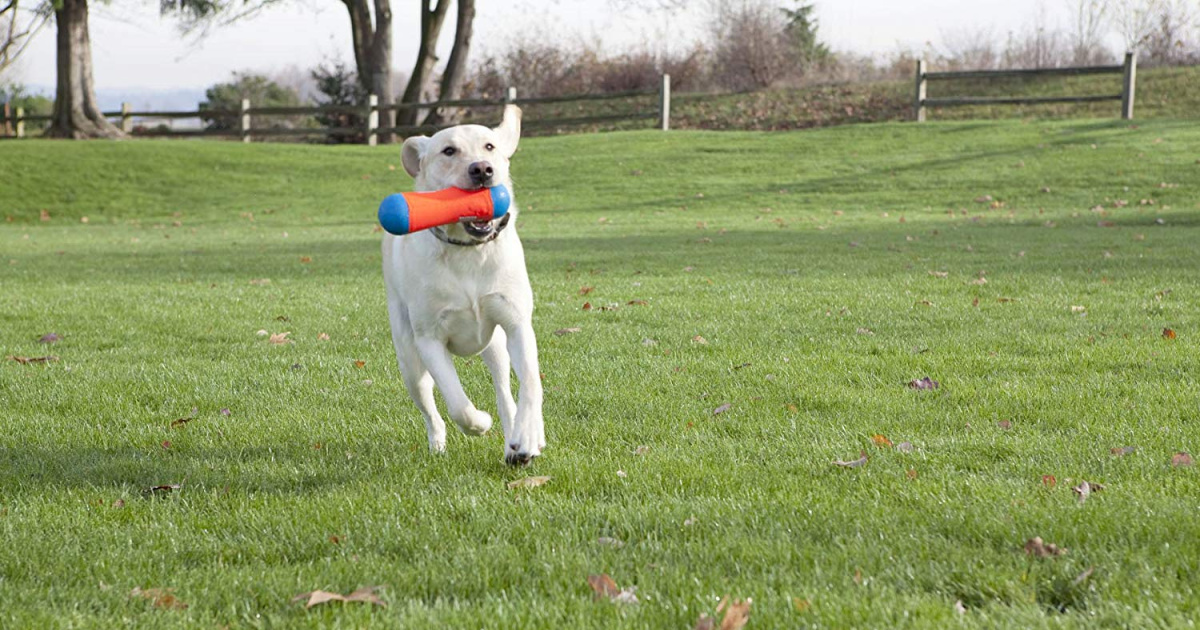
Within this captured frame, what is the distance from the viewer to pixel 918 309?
31.7 ft

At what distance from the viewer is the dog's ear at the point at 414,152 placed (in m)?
5.39

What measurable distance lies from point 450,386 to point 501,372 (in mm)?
550

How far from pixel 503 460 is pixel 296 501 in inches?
39.8

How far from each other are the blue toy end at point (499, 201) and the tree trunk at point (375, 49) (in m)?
35.4

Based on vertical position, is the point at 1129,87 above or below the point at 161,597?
above

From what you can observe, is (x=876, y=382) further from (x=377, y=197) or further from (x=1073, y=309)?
(x=377, y=197)

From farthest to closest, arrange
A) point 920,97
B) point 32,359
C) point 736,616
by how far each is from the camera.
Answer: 1. point 920,97
2. point 32,359
3. point 736,616

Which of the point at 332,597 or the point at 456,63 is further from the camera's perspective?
the point at 456,63

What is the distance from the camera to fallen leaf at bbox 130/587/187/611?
3.51m

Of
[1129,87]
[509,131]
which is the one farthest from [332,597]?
[1129,87]

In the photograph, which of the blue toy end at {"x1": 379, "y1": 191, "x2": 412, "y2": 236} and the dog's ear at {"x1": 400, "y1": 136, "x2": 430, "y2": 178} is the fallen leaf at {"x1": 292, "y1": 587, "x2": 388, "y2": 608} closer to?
the blue toy end at {"x1": 379, "y1": 191, "x2": 412, "y2": 236}

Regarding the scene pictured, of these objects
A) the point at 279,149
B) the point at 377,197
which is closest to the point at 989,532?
the point at 377,197

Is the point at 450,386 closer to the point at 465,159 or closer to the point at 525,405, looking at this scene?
the point at 525,405

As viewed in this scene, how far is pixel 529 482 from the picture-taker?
4.81m
